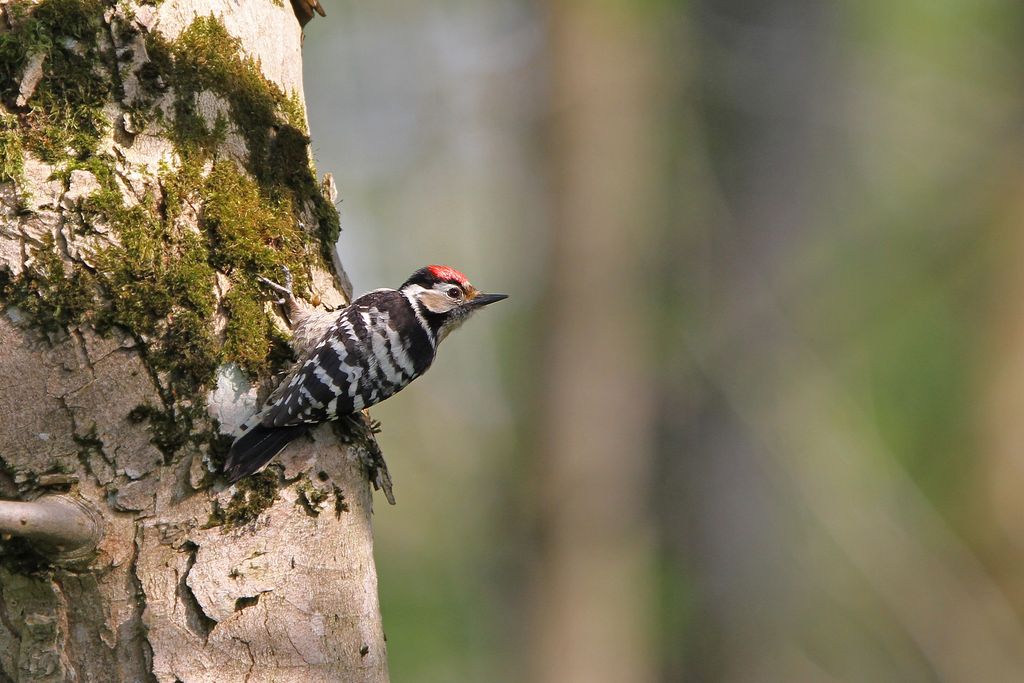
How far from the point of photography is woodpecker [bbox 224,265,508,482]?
8.75 feet

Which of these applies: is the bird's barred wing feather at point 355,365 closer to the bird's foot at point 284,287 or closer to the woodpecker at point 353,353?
the woodpecker at point 353,353

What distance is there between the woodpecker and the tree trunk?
0.22ft

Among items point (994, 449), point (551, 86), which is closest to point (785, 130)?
point (551, 86)

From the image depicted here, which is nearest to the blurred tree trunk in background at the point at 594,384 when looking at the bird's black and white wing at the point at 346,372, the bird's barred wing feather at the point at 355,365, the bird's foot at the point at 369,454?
the bird's black and white wing at the point at 346,372

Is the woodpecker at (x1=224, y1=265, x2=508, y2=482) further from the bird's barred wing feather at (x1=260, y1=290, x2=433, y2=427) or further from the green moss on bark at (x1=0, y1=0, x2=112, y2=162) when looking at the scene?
the green moss on bark at (x1=0, y1=0, x2=112, y2=162)

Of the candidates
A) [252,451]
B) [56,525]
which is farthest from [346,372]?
[56,525]

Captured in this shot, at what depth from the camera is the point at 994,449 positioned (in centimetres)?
1059

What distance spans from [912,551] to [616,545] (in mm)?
2948

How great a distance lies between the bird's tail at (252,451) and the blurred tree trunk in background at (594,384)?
5.96 metres

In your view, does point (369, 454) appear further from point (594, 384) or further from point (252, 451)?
point (594, 384)

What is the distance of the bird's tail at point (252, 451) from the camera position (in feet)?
8.31

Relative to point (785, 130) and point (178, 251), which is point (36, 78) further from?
point (785, 130)

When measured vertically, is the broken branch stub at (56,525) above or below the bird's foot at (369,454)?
below

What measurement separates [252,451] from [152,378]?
13.4 inches
